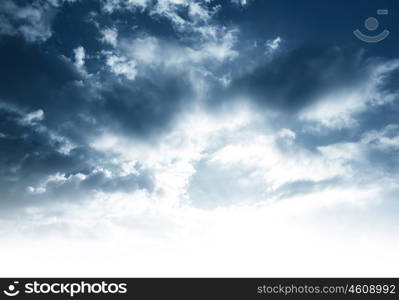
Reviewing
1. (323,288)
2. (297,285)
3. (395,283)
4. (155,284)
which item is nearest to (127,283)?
(155,284)

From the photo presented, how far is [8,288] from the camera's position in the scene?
14.0 metres

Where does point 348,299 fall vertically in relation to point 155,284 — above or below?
below

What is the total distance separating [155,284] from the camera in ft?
43.5

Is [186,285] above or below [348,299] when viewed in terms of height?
above

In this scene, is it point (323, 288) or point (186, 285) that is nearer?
point (186, 285)

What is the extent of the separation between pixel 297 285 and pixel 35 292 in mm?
13196

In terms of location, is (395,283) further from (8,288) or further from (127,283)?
(8,288)

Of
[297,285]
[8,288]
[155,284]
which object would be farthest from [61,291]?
[297,285]

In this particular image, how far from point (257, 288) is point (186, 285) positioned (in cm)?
365

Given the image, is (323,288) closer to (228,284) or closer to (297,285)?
(297,285)

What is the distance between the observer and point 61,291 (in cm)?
1391

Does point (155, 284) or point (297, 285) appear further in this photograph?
point (297, 285)

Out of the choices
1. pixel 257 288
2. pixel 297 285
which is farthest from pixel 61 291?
pixel 297 285

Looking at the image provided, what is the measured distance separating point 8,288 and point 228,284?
36.2 ft
